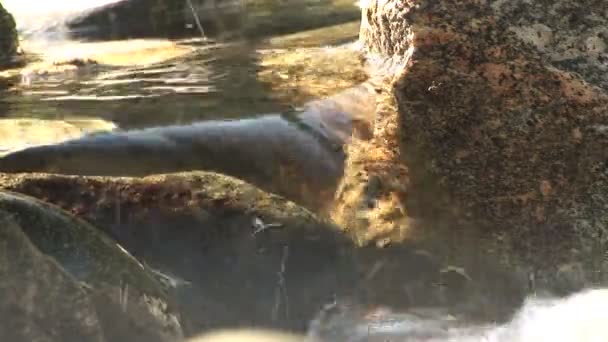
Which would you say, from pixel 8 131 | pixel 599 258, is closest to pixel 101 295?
pixel 8 131

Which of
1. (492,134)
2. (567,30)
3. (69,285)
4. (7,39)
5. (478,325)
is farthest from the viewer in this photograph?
(7,39)

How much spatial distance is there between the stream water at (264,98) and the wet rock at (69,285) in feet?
1.20

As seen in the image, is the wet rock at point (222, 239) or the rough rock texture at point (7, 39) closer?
the wet rock at point (222, 239)

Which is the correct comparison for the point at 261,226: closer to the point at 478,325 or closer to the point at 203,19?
the point at 478,325

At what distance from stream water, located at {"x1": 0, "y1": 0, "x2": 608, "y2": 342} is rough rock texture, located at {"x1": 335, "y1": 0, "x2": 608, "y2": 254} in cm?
23

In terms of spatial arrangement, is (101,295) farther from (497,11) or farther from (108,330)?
(497,11)

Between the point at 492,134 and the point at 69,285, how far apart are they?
7.31ft

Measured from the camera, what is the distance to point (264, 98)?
5086mm

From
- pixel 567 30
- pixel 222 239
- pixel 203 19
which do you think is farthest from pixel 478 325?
pixel 203 19

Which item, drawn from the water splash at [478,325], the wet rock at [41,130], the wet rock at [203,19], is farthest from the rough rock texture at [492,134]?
the wet rock at [203,19]

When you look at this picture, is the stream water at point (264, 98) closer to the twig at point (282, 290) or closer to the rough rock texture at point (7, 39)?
the twig at point (282, 290)

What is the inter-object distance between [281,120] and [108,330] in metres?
1.69

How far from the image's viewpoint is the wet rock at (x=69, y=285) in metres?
3.27

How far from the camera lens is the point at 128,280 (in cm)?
351
